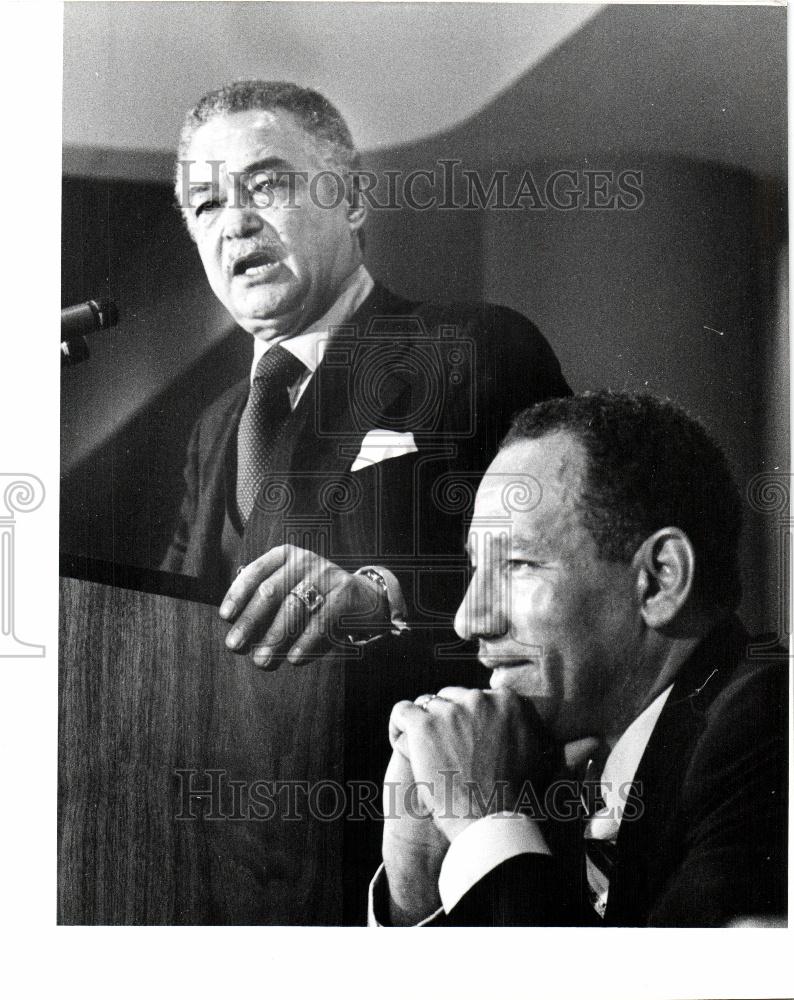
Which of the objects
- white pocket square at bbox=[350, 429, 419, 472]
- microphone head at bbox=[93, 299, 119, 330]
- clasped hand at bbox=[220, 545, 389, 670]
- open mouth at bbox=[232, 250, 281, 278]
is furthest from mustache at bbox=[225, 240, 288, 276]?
clasped hand at bbox=[220, 545, 389, 670]

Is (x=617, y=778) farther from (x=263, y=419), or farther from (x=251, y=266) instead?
(x=251, y=266)

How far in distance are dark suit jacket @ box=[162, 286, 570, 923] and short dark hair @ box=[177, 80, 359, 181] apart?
31 cm

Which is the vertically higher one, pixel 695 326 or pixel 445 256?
pixel 445 256

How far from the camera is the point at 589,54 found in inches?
78.7

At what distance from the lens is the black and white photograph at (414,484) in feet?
6.35

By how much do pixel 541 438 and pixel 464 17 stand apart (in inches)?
35.4

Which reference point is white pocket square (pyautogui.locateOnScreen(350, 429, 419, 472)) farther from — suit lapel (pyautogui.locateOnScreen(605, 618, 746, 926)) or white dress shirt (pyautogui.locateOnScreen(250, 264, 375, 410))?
suit lapel (pyautogui.locateOnScreen(605, 618, 746, 926))

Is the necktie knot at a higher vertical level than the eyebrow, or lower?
lower

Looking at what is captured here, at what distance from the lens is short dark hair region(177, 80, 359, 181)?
1.98 m

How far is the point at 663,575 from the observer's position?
1.93 meters

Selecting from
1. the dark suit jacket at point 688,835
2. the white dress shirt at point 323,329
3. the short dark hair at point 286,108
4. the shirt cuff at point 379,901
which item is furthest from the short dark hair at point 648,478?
the shirt cuff at point 379,901
